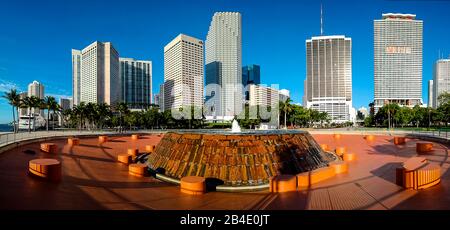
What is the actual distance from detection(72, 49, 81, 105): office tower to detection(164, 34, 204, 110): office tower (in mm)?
58378

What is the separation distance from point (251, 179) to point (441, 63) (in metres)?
242

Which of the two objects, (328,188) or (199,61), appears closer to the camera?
(328,188)

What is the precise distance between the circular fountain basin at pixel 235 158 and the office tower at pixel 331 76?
185 m

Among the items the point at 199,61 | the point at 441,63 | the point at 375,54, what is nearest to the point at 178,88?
the point at 199,61

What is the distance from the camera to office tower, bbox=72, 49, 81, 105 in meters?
171

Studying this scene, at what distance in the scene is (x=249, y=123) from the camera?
2805 inches

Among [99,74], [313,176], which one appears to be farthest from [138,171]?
[99,74]

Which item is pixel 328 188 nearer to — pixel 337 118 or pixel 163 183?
pixel 163 183

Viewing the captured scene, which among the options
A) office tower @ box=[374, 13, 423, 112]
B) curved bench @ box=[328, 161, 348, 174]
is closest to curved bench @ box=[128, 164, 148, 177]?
curved bench @ box=[328, 161, 348, 174]

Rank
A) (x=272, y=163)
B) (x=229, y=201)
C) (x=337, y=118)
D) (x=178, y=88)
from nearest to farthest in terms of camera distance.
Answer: (x=229, y=201) → (x=272, y=163) → (x=178, y=88) → (x=337, y=118)

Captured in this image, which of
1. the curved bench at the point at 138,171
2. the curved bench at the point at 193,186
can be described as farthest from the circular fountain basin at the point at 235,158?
the curved bench at the point at 193,186

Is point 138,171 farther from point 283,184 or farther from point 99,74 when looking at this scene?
point 99,74

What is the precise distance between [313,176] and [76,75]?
196580 millimetres

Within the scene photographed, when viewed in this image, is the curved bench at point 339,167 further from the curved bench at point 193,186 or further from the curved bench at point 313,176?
the curved bench at point 193,186
